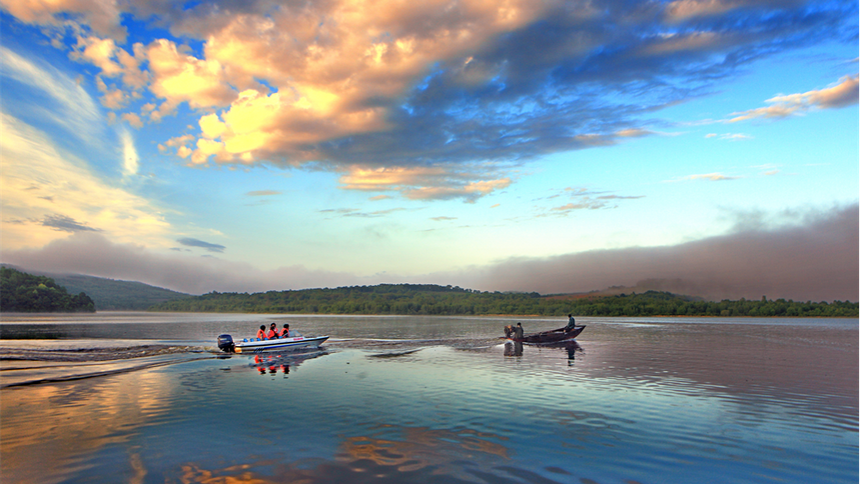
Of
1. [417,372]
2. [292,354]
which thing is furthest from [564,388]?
[292,354]

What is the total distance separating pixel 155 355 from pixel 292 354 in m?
10.7

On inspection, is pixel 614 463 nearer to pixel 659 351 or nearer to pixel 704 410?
pixel 704 410

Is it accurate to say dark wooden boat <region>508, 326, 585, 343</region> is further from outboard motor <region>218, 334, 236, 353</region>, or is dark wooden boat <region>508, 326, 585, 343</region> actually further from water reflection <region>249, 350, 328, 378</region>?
outboard motor <region>218, 334, 236, 353</region>

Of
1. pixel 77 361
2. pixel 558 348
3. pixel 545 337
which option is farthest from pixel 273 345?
pixel 545 337

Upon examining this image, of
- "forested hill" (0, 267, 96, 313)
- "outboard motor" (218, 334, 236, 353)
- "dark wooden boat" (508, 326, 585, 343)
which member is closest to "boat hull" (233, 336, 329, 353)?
"outboard motor" (218, 334, 236, 353)

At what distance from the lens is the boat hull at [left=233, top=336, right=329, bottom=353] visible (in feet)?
126

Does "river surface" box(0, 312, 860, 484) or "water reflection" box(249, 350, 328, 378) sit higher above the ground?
"river surface" box(0, 312, 860, 484)

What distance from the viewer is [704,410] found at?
1748 cm

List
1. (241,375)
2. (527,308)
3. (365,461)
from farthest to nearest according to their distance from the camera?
(527,308) → (241,375) → (365,461)

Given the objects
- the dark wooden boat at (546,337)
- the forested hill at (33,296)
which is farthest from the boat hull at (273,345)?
the forested hill at (33,296)

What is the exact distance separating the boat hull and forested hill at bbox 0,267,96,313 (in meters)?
185

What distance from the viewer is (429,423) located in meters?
15.5

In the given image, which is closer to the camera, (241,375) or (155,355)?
(241,375)

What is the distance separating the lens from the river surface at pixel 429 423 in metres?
11.3
